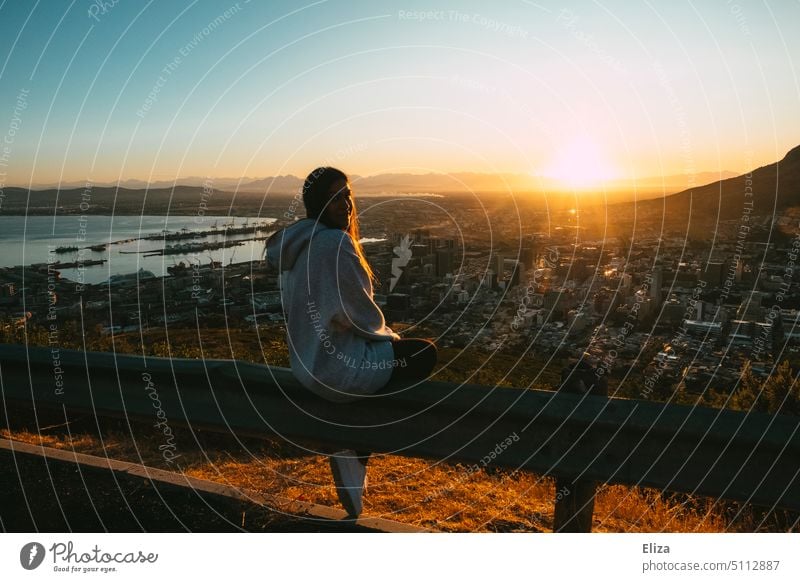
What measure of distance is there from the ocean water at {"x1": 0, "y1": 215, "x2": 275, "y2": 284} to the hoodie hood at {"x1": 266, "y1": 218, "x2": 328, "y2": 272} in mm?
3481

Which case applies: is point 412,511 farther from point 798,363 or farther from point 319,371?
point 798,363

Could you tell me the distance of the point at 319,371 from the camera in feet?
9.86

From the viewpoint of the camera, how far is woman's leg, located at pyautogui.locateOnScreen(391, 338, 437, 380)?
3.18 meters

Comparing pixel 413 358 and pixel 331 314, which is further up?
pixel 331 314

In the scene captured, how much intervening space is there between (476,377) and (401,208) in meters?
2.78

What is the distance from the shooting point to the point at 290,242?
3.16 meters

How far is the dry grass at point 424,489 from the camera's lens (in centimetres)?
402

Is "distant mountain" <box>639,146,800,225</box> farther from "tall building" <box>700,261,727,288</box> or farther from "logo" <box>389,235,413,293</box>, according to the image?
"logo" <box>389,235,413,293</box>

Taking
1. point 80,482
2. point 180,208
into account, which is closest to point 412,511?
point 80,482

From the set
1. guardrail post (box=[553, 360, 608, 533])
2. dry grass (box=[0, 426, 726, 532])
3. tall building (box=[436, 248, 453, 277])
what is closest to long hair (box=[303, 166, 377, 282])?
guardrail post (box=[553, 360, 608, 533])

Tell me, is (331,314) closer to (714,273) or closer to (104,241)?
(104,241)

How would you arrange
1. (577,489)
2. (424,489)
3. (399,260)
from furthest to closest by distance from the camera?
(399,260) < (424,489) < (577,489)
